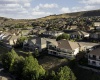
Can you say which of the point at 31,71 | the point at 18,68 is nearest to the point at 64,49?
the point at 18,68

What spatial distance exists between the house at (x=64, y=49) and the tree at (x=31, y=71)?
1186cm

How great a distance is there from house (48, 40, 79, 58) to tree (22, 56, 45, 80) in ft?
38.9

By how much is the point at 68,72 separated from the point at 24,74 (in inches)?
443

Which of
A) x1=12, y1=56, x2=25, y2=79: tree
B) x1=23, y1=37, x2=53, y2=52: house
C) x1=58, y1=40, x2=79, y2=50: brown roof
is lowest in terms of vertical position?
x1=12, y1=56, x2=25, y2=79: tree

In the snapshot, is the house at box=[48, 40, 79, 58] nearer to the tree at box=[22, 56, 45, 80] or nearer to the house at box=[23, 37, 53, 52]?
the house at box=[23, 37, 53, 52]

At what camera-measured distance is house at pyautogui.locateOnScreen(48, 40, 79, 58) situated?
58.5 m

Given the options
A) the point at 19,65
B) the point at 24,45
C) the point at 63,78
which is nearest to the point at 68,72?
the point at 63,78

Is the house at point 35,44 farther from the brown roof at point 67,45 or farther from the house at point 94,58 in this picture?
the house at point 94,58

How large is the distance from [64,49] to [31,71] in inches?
578

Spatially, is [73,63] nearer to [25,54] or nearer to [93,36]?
[25,54]

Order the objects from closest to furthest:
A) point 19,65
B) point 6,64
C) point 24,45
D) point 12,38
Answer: point 19,65
point 6,64
point 24,45
point 12,38

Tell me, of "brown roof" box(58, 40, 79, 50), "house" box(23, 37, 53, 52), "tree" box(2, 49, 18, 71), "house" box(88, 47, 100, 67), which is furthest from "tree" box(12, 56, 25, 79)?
"house" box(88, 47, 100, 67)

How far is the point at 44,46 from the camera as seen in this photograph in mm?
70250

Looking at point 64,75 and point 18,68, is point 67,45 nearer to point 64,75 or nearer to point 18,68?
point 18,68
